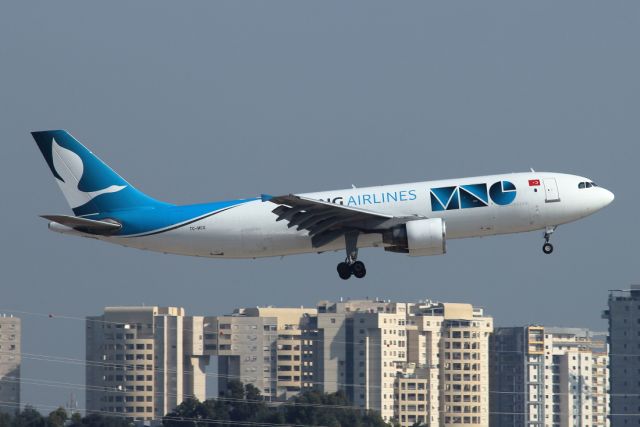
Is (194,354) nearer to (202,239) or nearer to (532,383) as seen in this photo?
(532,383)

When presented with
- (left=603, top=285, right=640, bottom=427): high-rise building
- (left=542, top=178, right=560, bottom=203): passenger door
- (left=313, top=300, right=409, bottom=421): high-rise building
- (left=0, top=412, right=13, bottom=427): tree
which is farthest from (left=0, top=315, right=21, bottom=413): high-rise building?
(left=542, top=178, right=560, bottom=203): passenger door

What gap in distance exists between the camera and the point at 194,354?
195 metres

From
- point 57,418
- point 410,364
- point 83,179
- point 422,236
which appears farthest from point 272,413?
point 422,236

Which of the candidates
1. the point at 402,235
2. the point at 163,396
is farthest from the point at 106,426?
the point at 402,235

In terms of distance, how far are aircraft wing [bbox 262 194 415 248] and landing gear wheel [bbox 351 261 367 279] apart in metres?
A: 1.66

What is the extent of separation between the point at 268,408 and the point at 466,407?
1762 inches

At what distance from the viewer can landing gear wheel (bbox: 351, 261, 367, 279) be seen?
7056 centimetres

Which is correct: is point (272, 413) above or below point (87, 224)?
below

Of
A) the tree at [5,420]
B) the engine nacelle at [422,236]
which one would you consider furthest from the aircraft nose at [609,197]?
the tree at [5,420]

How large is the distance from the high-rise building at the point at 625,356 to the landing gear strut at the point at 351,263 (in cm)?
10670

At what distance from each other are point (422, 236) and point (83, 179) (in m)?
18.0

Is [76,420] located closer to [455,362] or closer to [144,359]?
[144,359]

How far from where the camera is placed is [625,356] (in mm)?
176125

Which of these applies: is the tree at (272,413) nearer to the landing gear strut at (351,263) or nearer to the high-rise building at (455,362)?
the high-rise building at (455,362)
